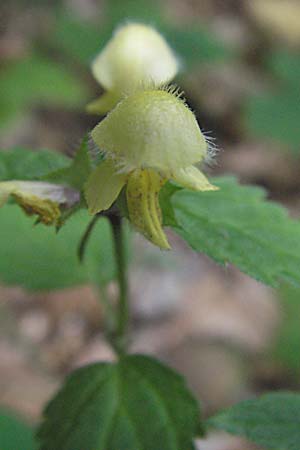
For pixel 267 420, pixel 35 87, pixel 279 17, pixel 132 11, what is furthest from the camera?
pixel 279 17

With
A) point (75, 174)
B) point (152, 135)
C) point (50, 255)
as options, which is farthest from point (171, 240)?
point (152, 135)

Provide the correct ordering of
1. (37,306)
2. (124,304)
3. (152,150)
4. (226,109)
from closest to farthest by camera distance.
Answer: (152,150) → (124,304) → (37,306) → (226,109)

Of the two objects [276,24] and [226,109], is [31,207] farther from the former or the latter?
[276,24]

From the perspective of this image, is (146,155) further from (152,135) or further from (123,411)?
(123,411)

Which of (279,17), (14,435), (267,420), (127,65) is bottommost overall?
(14,435)

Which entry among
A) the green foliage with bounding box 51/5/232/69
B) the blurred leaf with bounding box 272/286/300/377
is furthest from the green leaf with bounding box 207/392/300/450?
the green foliage with bounding box 51/5/232/69

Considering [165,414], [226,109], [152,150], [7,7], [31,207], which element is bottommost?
[165,414]

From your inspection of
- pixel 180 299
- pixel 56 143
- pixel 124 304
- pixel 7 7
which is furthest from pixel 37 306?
pixel 7 7
